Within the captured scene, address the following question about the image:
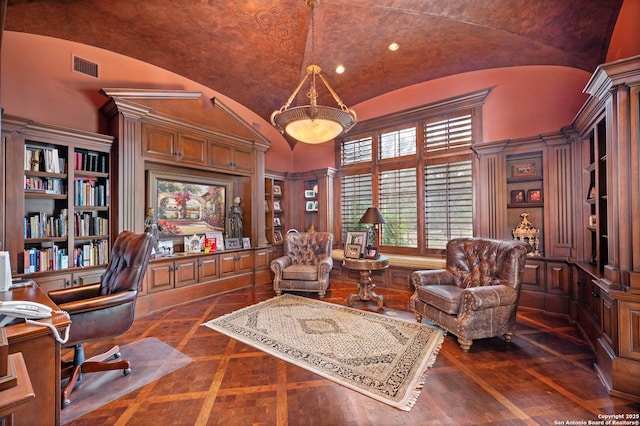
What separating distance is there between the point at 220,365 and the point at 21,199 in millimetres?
2806

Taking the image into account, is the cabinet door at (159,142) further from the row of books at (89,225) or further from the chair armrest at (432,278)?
the chair armrest at (432,278)

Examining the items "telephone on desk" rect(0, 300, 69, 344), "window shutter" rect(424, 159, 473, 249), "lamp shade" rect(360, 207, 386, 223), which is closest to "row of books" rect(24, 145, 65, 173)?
"telephone on desk" rect(0, 300, 69, 344)

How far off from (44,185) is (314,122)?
3.25 meters

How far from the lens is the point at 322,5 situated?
3.19 meters

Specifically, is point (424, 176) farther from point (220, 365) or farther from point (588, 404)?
point (220, 365)

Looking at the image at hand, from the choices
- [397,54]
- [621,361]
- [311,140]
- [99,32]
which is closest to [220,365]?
[311,140]

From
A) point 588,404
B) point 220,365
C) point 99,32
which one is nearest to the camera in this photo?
point 588,404

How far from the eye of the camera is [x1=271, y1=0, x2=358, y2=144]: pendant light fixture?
2.83 m

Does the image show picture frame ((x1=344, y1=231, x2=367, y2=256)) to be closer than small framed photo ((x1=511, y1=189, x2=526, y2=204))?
No

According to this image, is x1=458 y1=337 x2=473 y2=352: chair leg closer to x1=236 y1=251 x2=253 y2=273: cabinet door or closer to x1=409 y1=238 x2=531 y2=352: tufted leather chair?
x1=409 y1=238 x2=531 y2=352: tufted leather chair

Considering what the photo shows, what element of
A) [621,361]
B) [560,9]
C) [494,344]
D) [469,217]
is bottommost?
[494,344]

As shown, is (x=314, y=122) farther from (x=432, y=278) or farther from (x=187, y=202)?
(x=187, y=202)

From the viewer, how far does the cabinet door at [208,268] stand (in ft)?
14.9

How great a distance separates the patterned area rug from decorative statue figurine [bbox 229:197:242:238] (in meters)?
1.70
